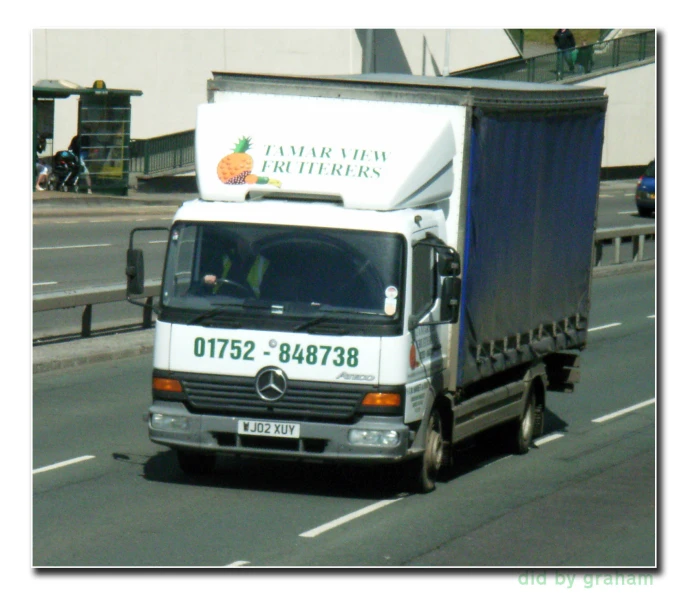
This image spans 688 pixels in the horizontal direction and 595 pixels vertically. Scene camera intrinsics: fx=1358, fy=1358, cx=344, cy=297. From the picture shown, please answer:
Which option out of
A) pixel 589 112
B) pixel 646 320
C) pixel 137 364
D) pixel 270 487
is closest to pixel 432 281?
pixel 270 487

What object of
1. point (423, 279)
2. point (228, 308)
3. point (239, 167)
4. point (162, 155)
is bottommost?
point (228, 308)

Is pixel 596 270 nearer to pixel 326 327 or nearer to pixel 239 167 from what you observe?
pixel 239 167

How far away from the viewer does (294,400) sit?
9.69 meters

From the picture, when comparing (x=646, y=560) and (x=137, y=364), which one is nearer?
(x=646, y=560)

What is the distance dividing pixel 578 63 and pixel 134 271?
143 feet

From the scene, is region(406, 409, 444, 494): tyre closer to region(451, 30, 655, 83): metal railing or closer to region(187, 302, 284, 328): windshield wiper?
region(187, 302, 284, 328): windshield wiper

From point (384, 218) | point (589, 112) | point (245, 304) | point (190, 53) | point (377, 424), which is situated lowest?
point (377, 424)

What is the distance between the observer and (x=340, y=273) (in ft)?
32.0

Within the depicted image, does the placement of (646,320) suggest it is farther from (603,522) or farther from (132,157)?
(132,157)

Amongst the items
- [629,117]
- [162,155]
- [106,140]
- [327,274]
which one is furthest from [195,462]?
[629,117]

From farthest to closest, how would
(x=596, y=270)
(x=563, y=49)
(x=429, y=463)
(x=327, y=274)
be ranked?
(x=563, y=49)
(x=596, y=270)
(x=429, y=463)
(x=327, y=274)

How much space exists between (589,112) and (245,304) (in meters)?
5.26

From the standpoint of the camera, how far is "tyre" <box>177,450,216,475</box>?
35.1ft

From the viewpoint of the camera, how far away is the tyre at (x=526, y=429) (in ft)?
41.0
